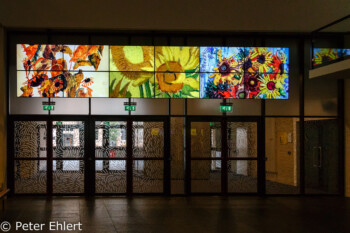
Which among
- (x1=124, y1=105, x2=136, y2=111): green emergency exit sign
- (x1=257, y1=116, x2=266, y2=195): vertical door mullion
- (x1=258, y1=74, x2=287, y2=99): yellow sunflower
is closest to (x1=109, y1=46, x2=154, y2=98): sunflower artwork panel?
(x1=124, y1=105, x2=136, y2=111): green emergency exit sign

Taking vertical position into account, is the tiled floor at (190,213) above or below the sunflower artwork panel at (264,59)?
below

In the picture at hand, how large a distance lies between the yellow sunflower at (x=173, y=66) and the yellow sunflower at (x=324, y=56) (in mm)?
3045

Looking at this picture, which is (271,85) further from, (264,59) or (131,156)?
(131,156)

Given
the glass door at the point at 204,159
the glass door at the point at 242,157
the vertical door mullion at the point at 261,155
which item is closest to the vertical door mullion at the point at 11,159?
the glass door at the point at 204,159

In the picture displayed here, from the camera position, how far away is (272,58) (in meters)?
12.5

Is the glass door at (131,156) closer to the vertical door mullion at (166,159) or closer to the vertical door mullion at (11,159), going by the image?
the vertical door mullion at (166,159)

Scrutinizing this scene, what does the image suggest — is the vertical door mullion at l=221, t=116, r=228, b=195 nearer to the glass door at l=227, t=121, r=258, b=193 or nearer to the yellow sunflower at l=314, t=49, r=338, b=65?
the glass door at l=227, t=121, r=258, b=193

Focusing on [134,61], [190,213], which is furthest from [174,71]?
[190,213]

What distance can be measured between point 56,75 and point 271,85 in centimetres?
573

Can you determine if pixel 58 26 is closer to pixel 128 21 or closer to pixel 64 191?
pixel 128 21

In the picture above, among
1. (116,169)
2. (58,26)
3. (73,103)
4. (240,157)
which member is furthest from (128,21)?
(240,157)

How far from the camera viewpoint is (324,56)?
11305 millimetres

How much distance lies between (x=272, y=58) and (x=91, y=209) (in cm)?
617

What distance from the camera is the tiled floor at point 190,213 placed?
888 centimetres
